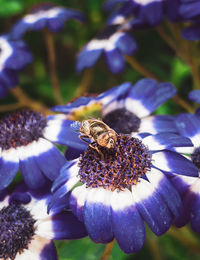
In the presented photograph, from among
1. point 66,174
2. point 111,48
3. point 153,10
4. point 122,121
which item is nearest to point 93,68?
point 111,48

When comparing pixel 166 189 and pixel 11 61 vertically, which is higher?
pixel 11 61

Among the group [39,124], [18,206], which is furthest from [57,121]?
[18,206]

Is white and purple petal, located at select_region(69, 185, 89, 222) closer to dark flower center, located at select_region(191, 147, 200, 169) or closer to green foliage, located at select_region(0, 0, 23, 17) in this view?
dark flower center, located at select_region(191, 147, 200, 169)

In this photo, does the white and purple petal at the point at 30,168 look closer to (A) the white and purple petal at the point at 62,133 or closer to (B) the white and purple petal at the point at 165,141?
(A) the white and purple petal at the point at 62,133

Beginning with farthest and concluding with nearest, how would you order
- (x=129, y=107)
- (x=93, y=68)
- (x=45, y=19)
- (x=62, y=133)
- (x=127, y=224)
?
(x=93, y=68), (x=45, y=19), (x=129, y=107), (x=62, y=133), (x=127, y=224)

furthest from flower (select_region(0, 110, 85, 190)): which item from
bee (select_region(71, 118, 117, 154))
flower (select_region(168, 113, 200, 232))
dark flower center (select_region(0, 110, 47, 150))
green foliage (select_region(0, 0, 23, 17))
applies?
green foliage (select_region(0, 0, 23, 17))

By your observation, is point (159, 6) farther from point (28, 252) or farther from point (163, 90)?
point (28, 252)

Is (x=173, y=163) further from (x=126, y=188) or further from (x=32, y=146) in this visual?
(x=32, y=146)

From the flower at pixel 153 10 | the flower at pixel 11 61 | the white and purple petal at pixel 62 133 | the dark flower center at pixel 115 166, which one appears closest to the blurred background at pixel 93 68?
the flower at pixel 11 61
